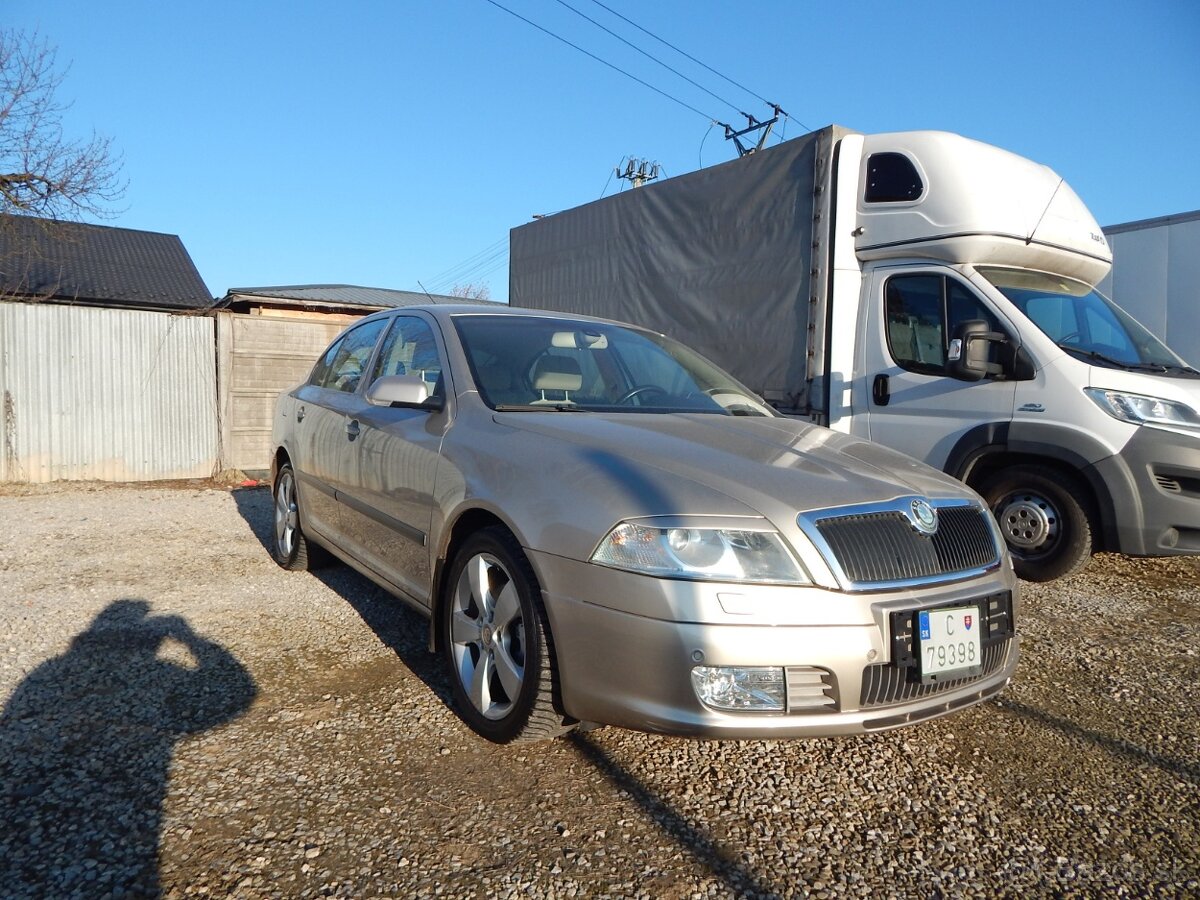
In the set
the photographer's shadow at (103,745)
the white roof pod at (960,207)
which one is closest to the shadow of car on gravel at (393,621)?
the photographer's shadow at (103,745)

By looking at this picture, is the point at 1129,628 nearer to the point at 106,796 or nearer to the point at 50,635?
the point at 106,796

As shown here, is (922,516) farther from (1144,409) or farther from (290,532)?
(290,532)

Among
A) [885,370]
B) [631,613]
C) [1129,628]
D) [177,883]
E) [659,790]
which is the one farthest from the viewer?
[885,370]

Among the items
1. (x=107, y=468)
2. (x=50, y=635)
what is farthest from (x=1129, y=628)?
(x=107, y=468)

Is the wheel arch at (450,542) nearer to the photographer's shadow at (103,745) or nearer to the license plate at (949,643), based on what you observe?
the photographer's shadow at (103,745)

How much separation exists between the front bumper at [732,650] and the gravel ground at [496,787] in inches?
13.1

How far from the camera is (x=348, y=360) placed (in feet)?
16.1

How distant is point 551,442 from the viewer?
2965 millimetres

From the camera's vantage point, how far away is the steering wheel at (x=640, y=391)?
3730 millimetres

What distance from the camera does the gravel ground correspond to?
87.8 inches

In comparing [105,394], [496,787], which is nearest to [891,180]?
[496,787]

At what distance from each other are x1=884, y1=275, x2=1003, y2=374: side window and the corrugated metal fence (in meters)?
8.01

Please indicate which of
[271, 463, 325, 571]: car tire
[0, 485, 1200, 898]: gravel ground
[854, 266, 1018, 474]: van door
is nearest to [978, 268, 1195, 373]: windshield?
[854, 266, 1018, 474]: van door

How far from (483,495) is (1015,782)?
2.02 meters
